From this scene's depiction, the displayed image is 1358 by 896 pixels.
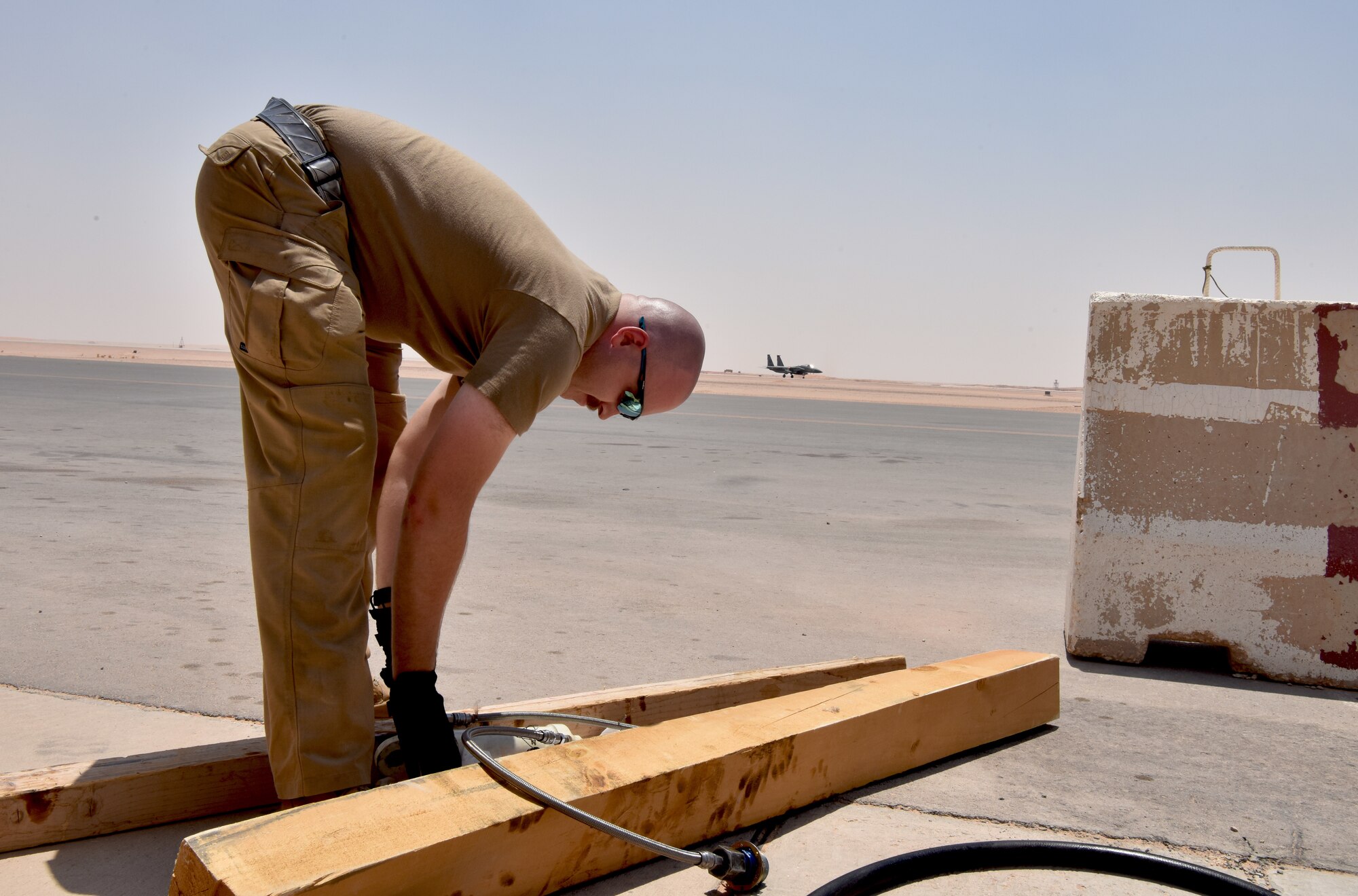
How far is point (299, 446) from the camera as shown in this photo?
2.17 meters

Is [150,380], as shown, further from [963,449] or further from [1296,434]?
[1296,434]

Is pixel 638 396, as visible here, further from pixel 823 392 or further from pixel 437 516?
pixel 823 392

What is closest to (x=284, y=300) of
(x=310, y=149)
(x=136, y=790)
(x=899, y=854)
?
(x=310, y=149)

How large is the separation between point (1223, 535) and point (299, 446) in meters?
3.51

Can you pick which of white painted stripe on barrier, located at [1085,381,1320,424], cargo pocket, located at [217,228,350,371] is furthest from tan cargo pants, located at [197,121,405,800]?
white painted stripe on barrier, located at [1085,381,1320,424]

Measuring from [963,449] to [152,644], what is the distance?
15567 mm

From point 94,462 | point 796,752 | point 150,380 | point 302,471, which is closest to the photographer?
point 302,471

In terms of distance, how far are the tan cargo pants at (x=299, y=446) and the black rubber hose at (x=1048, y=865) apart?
1098 millimetres

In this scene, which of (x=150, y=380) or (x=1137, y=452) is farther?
(x=150, y=380)

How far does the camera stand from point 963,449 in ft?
58.3

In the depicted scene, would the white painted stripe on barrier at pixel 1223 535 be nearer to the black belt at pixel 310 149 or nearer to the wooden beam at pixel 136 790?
the wooden beam at pixel 136 790

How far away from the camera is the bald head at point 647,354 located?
256 cm

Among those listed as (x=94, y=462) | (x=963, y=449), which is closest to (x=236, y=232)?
(x=94, y=462)

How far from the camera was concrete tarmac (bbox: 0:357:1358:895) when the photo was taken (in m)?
2.46
